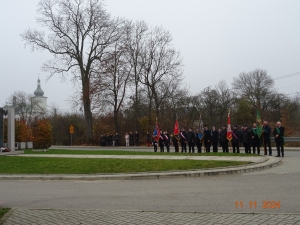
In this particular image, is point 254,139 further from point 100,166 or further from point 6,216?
point 6,216

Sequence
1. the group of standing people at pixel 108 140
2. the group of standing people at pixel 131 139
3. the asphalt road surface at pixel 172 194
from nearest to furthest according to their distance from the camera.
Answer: the asphalt road surface at pixel 172 194 < the group of standing people at pixel 131 139 < the group of standing people at pixel 108 140

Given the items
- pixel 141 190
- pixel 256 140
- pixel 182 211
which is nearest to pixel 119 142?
pixel 256 140

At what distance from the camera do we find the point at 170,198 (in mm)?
9820

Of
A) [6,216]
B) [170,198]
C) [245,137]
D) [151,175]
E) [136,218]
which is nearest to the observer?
[136,218]

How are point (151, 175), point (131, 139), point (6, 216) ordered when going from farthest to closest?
point (131, 139) → point (151, 175) → point (6, 216)

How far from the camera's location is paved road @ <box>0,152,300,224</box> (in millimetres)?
7543

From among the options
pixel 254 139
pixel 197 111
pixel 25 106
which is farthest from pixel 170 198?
pixel 25 106

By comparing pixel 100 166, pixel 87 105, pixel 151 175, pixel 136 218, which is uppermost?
pixel 87 105

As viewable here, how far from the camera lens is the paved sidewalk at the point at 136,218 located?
7.03m

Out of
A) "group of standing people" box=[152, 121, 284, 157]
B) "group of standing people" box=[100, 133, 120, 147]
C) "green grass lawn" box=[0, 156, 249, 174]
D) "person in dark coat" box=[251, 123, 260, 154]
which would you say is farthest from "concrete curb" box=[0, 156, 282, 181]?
"group of standing people" box=[100, 133, 120, 147]

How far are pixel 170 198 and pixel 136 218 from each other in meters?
2.37

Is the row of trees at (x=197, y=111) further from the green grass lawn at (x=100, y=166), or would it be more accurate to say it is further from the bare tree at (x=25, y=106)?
the green grass lawn at (x=100, y=166)

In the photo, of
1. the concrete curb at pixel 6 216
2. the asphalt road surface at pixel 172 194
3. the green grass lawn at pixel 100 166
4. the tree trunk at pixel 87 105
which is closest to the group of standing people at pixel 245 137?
the green grass lawn at pixel 100 166

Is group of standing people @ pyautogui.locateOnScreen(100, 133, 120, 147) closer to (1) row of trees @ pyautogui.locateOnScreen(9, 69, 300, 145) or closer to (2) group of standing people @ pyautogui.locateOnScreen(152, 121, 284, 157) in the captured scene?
(1) row of trees @ pyautogui.locateOnScreen(9, 69, 300, 145)
